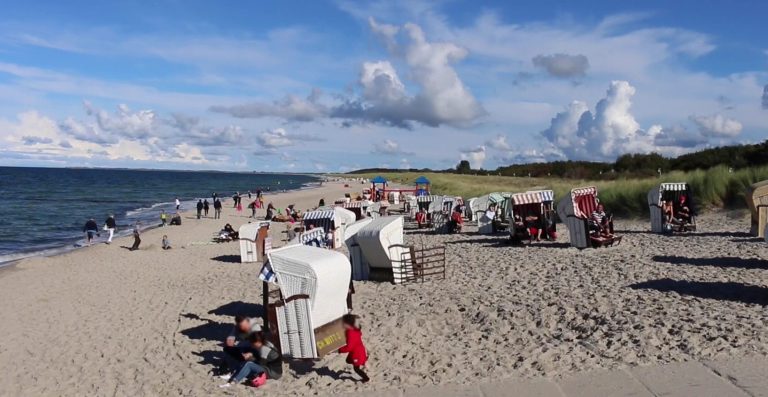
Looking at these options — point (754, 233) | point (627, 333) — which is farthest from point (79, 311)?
point (754, 233)

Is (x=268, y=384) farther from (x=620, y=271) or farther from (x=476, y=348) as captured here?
(x=620, y=271)

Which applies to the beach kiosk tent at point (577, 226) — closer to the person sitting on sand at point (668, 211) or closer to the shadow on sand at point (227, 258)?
the person sitting on sand at point (668, 211)

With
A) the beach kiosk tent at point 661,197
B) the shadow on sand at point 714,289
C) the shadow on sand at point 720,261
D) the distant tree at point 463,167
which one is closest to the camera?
the shadow on sand at point 714,289

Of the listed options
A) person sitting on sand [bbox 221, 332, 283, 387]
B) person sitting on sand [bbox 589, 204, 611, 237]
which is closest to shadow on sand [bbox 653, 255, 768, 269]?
person sitting on sand [bbox 589, 204, 611, 237]

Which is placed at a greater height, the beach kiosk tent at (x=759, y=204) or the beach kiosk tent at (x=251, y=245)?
the beach kiosk tent at (x=759, y=204)

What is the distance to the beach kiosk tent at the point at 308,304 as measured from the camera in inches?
328

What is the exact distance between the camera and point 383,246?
43.4 ft

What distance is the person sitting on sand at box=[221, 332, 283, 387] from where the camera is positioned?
320 inches

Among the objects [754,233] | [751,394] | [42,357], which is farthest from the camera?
[754,233]

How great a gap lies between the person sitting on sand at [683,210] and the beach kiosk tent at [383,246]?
10.6 m

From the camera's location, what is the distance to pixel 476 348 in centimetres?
853

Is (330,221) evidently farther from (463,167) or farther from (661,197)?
(463,167)

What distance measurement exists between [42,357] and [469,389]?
24.7 ft

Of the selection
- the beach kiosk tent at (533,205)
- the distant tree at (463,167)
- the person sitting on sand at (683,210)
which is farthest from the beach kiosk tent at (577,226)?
the distant tree at (463,167)
